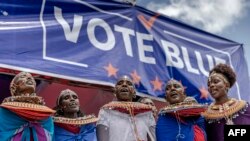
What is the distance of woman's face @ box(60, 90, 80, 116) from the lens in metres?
3.61

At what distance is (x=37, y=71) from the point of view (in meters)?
4.27

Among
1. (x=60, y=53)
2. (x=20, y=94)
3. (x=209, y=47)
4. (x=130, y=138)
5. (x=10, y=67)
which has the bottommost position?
(x=130, y=138)

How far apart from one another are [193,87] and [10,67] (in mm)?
2512

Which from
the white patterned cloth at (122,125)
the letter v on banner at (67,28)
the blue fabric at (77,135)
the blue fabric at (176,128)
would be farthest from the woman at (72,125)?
the letter v on banner at (67,28)

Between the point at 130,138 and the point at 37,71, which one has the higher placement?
the point at 37,71

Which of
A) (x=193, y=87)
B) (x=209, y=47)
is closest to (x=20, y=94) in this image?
(x=193, y=87)

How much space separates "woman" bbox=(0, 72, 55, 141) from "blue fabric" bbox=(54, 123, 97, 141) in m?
0.13

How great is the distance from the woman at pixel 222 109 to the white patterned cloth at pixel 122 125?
49 centimetres

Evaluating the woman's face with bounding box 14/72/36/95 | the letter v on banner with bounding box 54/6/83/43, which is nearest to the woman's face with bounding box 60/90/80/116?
the woman's face with bounding box 14/72/36/95

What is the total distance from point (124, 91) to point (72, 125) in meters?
0.51

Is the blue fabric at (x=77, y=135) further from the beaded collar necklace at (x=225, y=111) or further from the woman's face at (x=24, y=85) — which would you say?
the beaded collar necklace at (x=225, y=111)

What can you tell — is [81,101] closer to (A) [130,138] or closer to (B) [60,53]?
(B) [60,53]

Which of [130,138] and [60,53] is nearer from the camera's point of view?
[130,138]

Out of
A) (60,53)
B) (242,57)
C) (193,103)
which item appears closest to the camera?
(193,103)
